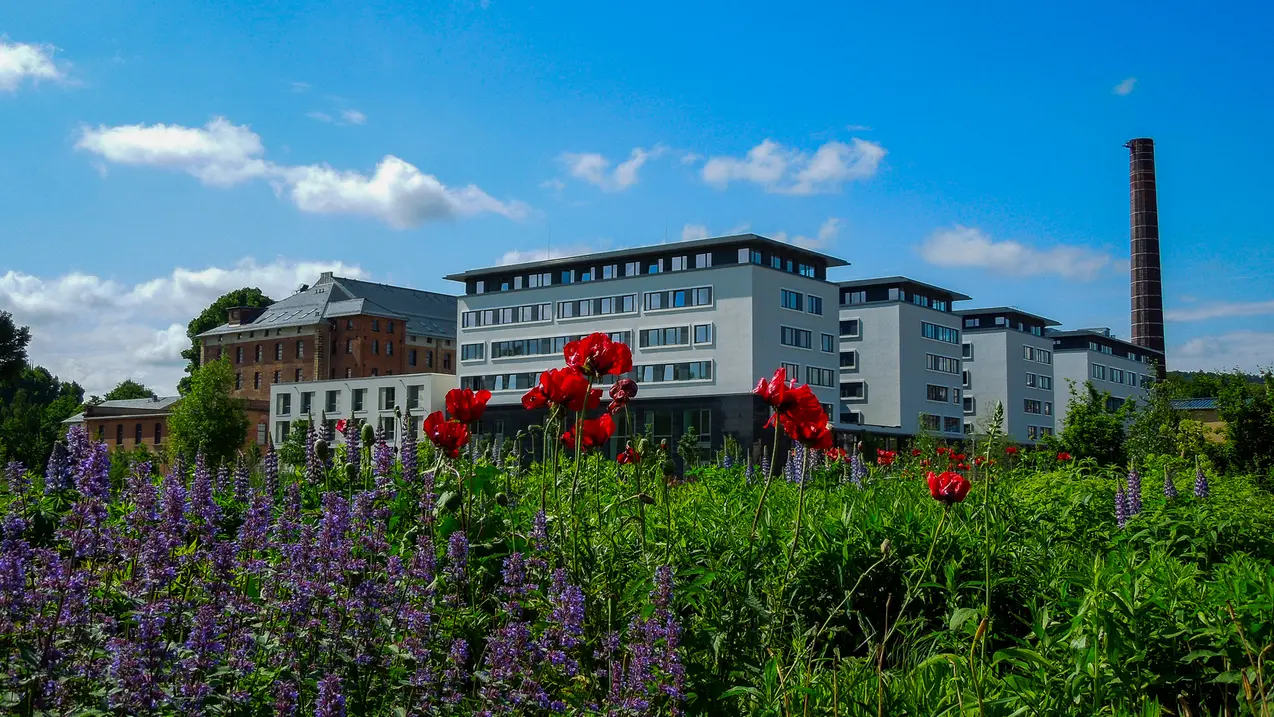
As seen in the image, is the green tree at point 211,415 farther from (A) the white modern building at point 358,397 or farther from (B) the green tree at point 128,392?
(B) the green tree at point 128,392

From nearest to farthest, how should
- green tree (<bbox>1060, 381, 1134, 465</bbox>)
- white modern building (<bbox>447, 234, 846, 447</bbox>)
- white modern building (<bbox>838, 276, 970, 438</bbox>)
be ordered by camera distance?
1. green tree (<bbox>1060, 381, 1134, 465</bbox>)
2. white modern building (<bbox>447, 234, 846, 447</bbox>)
3. white modern building (<bbox>838, 276, 970, 438</bbox>)

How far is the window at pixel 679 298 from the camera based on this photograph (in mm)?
65375

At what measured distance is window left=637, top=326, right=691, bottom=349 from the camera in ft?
216

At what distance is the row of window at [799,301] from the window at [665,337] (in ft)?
19.9

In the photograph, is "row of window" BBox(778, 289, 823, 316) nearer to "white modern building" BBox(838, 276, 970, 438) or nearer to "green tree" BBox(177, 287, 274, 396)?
"white modern building" BBox(838, 276, 970, 438)

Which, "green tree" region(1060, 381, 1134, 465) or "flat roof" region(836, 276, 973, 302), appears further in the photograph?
"flat roof" region(836, 276, 973, 302)

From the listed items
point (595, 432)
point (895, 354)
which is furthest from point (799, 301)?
point (595, 432)

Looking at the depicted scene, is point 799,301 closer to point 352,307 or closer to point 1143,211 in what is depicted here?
point 1143,211

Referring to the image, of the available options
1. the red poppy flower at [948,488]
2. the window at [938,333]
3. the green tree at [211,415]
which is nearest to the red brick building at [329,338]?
the green tree at [211,415]

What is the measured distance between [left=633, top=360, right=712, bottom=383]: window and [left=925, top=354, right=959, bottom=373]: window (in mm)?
21296

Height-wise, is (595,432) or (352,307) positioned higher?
(352,307)

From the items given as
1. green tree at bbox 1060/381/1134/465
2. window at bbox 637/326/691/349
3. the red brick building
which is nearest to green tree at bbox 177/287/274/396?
the red brick building

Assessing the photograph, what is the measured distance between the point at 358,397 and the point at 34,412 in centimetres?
2424

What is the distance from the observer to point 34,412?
3196 inches
